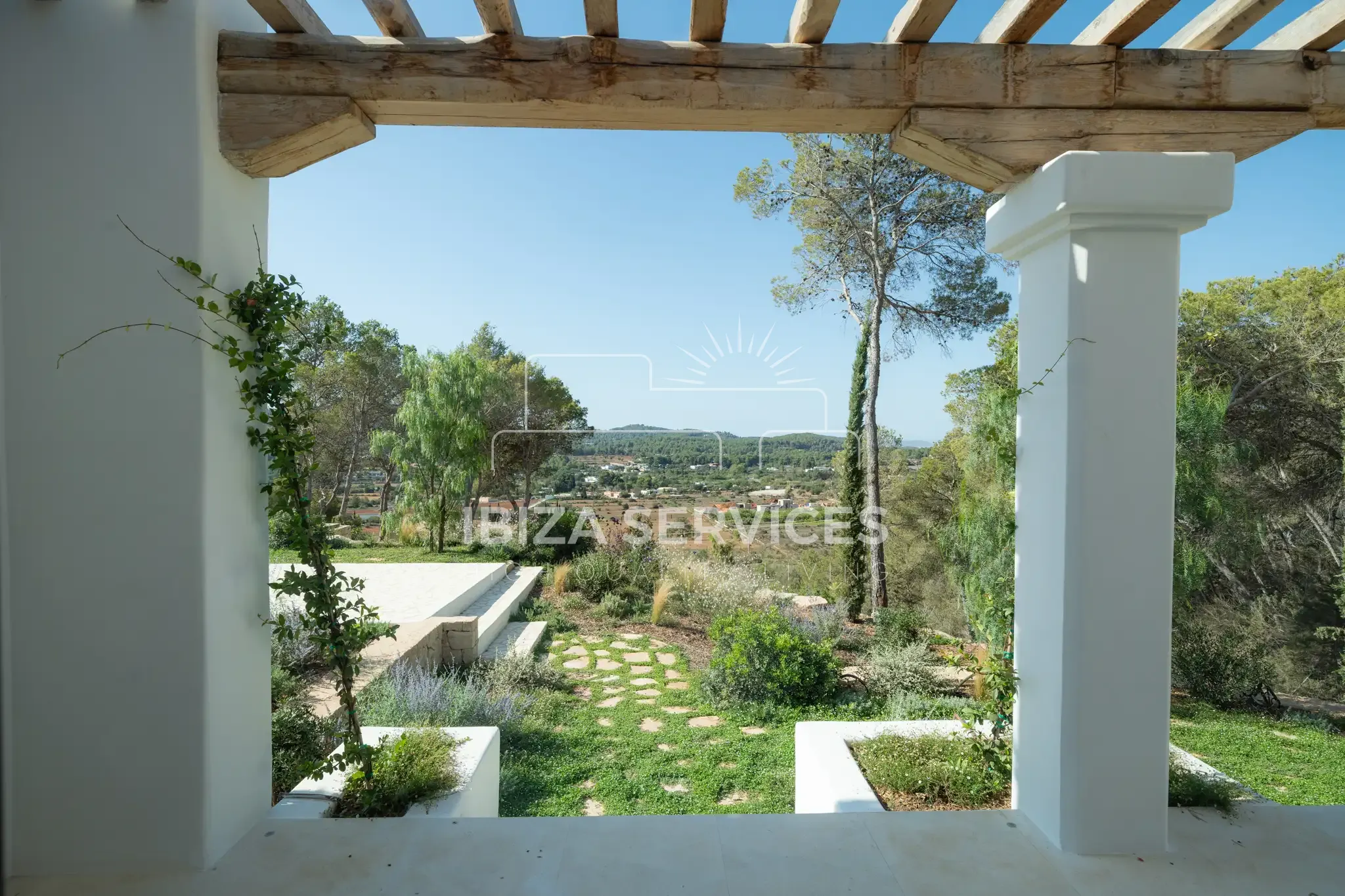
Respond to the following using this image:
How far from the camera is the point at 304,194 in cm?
995

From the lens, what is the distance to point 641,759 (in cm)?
424

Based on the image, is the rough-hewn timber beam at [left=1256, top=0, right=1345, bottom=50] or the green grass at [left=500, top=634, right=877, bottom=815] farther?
the green grass at [left=500, top=634, right=877, bottom=815]

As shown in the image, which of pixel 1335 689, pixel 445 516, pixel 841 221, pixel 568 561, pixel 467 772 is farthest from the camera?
pixel 445 516

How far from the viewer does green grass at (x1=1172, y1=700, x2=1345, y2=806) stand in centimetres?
381

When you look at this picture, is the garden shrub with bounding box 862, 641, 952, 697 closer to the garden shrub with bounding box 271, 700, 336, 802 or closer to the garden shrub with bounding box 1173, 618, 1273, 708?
the garden shrub with bounding box 1173, 618, 1273, 708

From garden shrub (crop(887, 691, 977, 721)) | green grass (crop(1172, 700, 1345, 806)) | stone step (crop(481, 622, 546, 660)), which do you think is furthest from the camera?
stone step (crop(481, 622, 546, 660))

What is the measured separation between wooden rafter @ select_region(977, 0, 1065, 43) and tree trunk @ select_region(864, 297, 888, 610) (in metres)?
6.42

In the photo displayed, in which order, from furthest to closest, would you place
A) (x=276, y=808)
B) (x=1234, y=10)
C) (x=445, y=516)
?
1. (x=445, y=516)
2. (x=276, y=808)
3. (x=1234, y=10)

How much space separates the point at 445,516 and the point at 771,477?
18.7 ft

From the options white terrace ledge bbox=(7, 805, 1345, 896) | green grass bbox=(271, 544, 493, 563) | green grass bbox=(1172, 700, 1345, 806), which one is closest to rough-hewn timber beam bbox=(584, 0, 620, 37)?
white terrace ledge bbox=(7, 805, 1345, 896)

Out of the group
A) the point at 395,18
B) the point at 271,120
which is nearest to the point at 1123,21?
the point at 395,18

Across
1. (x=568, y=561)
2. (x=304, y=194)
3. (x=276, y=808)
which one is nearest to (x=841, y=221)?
(x=568, y=561)

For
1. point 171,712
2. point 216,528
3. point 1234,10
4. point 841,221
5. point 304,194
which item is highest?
point 304,194

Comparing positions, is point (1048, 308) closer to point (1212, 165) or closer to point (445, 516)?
point (1212, 165)
